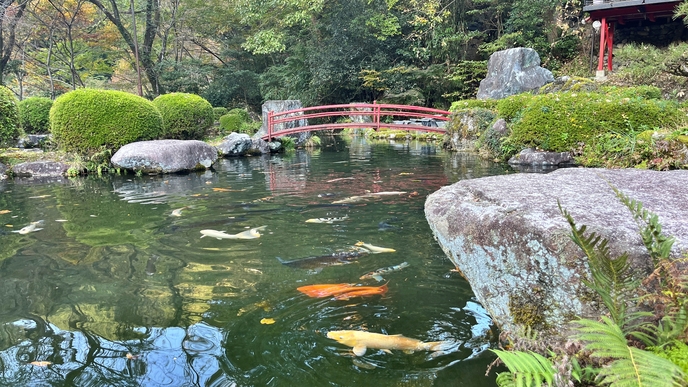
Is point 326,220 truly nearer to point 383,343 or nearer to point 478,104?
point 383,343

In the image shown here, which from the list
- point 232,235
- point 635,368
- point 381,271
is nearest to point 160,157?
point 232,235

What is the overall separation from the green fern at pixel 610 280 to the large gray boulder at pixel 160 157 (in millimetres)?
9374

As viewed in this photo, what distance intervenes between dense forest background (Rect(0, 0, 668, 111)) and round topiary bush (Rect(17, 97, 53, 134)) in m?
4.58

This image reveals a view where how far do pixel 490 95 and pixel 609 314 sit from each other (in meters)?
15.2

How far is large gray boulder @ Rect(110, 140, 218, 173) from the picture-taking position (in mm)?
9703

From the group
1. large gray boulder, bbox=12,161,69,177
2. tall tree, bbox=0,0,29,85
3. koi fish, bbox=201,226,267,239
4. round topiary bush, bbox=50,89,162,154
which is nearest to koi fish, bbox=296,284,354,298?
koi fish, bbox=201,226,267,239

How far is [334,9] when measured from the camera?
21.9 metres

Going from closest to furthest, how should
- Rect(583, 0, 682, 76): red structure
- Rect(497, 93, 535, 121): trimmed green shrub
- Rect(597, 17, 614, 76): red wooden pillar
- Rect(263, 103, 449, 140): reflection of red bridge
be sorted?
Rect(497, 93, 535, 121): trimmed green shrub → Rect(583, 0, 682, 76): red structure → Rect(263, 103, 449, 140): reflection of red bridge → Rect(597, 17, 614, 76): red wooden pillar

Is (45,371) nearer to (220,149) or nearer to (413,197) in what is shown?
(413,197)

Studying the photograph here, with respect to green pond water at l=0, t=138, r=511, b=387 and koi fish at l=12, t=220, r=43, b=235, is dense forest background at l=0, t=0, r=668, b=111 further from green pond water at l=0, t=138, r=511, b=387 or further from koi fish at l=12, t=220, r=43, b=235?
green pond water at l=0, t=138, r=511, b=387

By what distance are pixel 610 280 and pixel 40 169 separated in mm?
11218

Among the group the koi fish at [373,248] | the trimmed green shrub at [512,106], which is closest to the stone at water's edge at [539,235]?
the koi fish at [373,248]

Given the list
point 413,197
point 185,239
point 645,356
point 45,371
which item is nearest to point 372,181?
point 413,197

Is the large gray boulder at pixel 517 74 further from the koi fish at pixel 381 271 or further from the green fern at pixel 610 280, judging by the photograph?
the green fern at pixel 610 280
